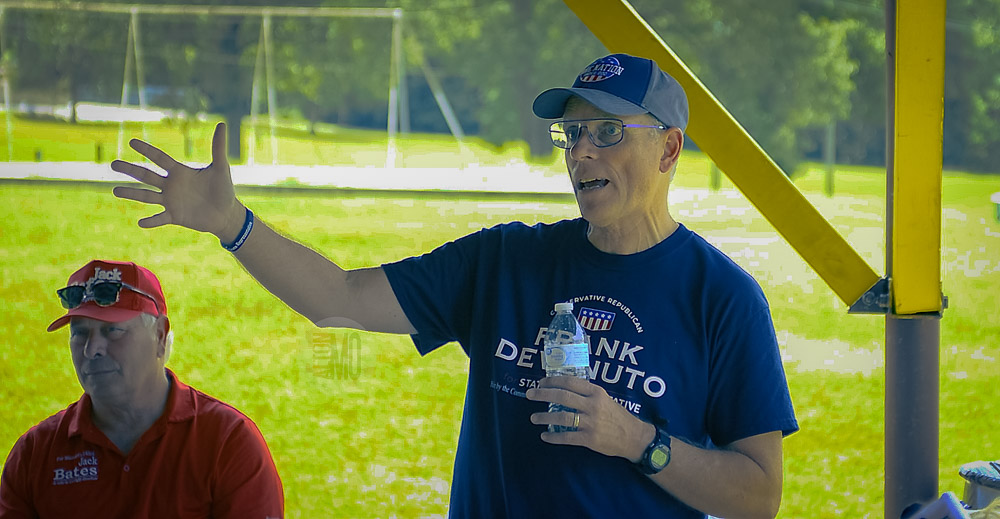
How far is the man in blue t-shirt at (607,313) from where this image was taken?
181 cm

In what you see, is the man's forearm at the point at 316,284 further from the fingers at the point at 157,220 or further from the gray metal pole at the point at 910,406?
the gray metal pole at the point at 910,406

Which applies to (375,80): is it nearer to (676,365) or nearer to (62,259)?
(62,259)

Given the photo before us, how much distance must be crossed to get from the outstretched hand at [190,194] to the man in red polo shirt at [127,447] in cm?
54

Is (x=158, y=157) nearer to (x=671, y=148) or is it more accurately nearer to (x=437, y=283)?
(x=437, y=283)

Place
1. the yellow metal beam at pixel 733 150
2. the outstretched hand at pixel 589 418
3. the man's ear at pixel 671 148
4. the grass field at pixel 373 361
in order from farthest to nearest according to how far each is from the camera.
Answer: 1. the grass field at pixel 373 361
2. the yellow metal beam at pixel 733 150
3. the man's ear at pixel 671 148
4. the outstretched hand at pixel 589 418

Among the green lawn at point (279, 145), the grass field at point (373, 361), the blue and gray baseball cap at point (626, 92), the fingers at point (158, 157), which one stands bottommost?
the grass field at point (373, 361)

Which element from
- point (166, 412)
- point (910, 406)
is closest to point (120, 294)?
point (166, 412)

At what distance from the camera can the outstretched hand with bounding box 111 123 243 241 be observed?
186 centimetres

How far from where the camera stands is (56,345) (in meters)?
7.23

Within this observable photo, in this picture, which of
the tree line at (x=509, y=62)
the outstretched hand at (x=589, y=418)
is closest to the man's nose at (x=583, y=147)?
the outstretched hand at (x=589, y=418)

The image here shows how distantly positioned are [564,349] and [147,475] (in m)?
1.07

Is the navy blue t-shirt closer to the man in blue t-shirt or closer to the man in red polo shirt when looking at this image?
the man in blue t-shirt

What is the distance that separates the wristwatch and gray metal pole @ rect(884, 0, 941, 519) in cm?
154

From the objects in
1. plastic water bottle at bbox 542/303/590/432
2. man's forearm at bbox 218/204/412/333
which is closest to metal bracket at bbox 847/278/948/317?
plastic water bottle at bbox 542/303/590/432
